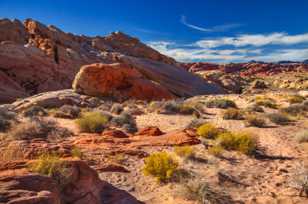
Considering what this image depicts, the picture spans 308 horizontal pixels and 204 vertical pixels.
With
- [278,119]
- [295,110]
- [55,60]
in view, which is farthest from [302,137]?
[55,60]

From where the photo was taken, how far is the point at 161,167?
294 inches

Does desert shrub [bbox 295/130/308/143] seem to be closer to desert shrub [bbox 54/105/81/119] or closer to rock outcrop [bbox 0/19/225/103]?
desert shrub [bbox 54/105/81/119]

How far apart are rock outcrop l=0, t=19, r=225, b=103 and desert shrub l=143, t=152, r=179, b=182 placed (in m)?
19.2

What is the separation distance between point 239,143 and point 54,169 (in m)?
6.49

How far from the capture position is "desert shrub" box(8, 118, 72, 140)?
10334mm

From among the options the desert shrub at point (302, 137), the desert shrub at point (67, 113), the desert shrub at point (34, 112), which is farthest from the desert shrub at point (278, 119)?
the desert shrub at point (34, 112)

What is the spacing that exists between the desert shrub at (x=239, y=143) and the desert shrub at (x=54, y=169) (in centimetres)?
609

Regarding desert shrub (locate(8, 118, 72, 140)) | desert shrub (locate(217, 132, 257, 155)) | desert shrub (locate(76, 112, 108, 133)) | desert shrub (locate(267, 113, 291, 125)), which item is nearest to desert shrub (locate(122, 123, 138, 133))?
desert shrub (locate(76, 112, 108, 133))

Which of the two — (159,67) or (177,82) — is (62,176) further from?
(159,67)

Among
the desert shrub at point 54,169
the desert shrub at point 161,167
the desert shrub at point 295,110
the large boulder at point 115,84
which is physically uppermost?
the large boulder at point 115,84

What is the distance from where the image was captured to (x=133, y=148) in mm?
9641

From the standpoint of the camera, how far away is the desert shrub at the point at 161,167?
24.0ft

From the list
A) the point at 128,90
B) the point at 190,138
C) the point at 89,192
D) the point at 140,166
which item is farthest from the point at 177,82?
the point at 89,192

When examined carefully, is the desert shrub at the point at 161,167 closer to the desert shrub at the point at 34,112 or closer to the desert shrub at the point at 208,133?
the desert shrub at the point at 208,133
